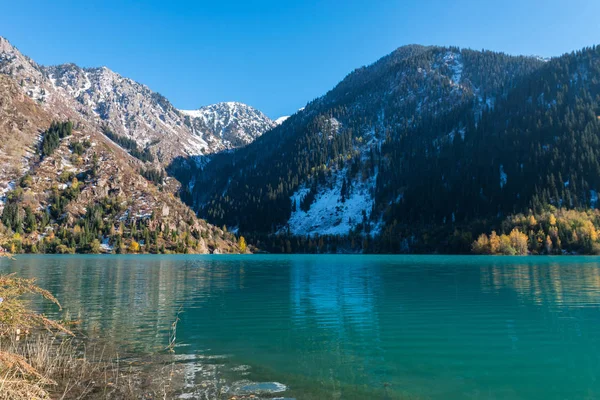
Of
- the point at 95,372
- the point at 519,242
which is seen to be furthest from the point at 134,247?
the point at 95,372

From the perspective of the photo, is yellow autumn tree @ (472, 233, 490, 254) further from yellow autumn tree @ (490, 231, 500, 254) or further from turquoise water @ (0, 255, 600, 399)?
turquoise water @ (0, 255, 600, 399)

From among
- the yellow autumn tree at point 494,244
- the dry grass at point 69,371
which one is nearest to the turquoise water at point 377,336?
the dry grass at point 69,371

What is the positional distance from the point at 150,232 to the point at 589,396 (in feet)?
665

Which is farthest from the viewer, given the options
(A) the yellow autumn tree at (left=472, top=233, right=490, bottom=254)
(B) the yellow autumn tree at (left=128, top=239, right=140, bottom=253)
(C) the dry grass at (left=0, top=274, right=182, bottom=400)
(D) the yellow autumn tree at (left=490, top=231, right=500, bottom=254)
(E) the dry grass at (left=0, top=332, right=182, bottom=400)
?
(B) the yellow autumn tree at (left=128, top=239, right=140, bottom=253)

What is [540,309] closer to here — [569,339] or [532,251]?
[569,339]

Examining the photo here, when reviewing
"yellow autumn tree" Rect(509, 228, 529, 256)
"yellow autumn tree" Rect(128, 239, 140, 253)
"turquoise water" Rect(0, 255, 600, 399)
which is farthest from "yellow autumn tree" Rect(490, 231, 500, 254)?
"yellow autumn tree" Rect(128, 239, 140, 253)

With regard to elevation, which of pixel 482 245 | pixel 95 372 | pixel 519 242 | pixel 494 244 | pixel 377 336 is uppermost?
pixel 519 242

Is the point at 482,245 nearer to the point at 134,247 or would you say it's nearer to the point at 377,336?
the point at 134,247

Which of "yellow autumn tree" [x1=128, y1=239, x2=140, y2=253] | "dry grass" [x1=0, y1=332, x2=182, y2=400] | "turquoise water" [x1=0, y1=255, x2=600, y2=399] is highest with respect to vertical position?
"yellow autumn tree" [x1=128, y1=239, x2=140, y2=253]

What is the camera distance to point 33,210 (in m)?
180

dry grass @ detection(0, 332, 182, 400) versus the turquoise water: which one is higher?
dry grass @ detection(0, 332, 182, 400)

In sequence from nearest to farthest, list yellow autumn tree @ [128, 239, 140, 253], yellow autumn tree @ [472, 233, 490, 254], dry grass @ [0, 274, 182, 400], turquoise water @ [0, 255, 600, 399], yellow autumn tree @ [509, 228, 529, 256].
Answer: dry grass @ [0, 274, 182, 400], turquoise water @ [0, 255, 600, 399], yellow autumn tree @ [509, 228, 529, 256], yellow autumn tree @ [472, 233, 490, 254], yellow autumn tree @ [128, 239, 140, 253]

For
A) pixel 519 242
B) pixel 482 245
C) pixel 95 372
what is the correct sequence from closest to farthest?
1. pixel 95 372
2. pixel 519 242
3. pixel 482 245

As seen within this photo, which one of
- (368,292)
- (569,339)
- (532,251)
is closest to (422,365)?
(569,339)
